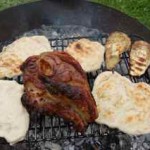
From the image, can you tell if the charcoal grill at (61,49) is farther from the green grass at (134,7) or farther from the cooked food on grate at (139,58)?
the green grass at (134,7)

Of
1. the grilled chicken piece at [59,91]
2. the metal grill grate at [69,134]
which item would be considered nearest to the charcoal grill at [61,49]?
the metal grill grate at [69,134]

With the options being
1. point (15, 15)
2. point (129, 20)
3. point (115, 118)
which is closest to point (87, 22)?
point (129, 20)

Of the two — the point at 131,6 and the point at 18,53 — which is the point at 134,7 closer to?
the point at 131,6

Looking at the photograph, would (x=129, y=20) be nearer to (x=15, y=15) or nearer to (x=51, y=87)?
(x=15, y=15)

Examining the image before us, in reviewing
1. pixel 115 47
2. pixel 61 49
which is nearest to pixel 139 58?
pixel 115 47

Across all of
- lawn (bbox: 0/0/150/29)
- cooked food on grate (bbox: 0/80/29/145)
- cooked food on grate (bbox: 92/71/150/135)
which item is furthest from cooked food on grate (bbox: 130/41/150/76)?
lawn (bbox: 0/0/150/29)

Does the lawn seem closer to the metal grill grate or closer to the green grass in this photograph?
the green grass

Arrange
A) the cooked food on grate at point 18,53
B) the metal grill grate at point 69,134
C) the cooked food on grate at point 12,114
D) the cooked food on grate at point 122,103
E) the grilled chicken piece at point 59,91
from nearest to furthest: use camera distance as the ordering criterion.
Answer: the grilled chicken piece at point 59,91 < the cooked food on grate at point 12,114 < the cooked food on grate at point 122,103 < the metal grill grate at point 69,134 < the cooked food on grate at point 18,53
